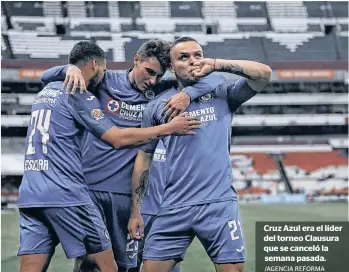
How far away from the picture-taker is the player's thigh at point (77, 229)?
2.57 meters

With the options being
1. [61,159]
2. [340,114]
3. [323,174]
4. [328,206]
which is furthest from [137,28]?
[323,174]

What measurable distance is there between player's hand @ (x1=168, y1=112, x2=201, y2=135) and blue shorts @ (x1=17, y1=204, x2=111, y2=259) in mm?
562

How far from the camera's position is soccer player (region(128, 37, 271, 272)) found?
2.57 meters

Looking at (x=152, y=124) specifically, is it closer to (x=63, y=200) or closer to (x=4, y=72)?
(x=63, y=200)

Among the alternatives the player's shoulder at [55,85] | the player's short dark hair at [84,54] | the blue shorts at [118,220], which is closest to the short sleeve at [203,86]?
the player's short dark hair at [84,54]

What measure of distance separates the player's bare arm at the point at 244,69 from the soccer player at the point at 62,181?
0.27 meters

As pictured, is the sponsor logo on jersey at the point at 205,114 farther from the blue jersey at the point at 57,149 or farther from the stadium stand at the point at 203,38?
the stadium stand at the point at 203,38

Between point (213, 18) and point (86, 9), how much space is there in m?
1.08

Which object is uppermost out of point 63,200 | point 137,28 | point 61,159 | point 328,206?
point 137,28

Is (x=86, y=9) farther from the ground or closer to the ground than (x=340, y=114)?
farther from the ground

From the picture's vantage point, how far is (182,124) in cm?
262

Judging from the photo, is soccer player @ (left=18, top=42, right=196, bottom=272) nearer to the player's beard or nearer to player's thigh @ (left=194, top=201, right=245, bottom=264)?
the player's beard

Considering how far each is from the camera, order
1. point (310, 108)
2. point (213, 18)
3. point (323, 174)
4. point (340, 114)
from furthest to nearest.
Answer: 1. point (323, 174)
2. point (310, 108)
3. point (340, 114)
4. point (213, 18)

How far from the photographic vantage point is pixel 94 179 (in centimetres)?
305
